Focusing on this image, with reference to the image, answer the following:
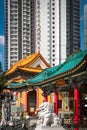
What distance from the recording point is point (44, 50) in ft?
357

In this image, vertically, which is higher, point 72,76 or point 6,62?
point 6,62

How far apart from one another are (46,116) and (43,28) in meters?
93.7

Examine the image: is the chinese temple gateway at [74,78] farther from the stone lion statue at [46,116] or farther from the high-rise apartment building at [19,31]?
the high-rise apartment building at [19,31]

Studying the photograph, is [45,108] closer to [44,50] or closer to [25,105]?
[25,105]

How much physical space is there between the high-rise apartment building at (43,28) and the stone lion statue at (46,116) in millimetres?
89047

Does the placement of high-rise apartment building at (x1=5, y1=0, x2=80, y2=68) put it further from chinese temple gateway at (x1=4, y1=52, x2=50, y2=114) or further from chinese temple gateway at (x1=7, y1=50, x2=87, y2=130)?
chinese temple gateway at (x1=7, y1=50, x2=87, y2=130)

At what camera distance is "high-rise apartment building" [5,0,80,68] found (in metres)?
107

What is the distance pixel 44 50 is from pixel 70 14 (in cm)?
1570

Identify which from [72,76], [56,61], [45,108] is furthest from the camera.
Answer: [56,61]

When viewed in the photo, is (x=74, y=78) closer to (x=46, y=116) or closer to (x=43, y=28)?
(x=46, y=116)

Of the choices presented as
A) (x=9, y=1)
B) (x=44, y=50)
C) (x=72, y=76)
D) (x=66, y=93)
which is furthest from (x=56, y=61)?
(x=72, y=76)

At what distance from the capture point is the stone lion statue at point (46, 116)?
16.6 m

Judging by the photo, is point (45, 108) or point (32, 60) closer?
point (45, 108)

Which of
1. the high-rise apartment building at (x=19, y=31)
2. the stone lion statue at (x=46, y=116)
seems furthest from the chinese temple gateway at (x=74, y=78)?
the high-rise apartment building at (x=19, y=31)
